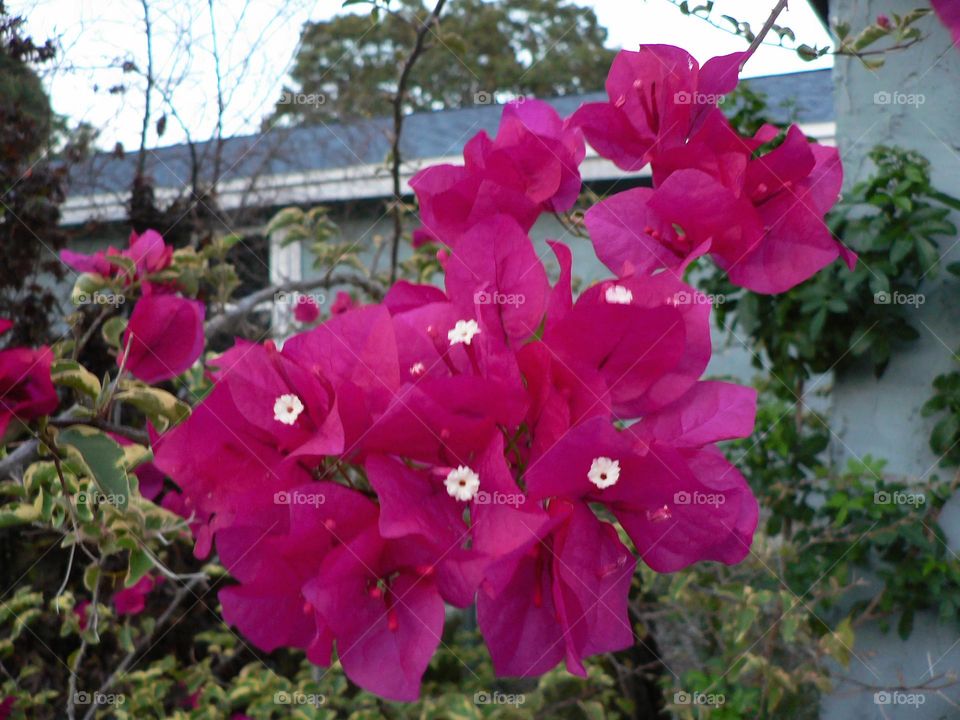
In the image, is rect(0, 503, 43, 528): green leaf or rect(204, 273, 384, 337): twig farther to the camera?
rect(204, 273, 384, 337): twig

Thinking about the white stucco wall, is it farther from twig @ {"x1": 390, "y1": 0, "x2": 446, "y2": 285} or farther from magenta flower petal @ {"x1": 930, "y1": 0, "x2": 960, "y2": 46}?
magenta flower petal @ {"x1": 930, "y1": 0, "x2": 960, "y2": 46}

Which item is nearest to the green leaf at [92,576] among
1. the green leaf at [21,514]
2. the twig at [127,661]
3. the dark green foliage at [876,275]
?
the twig at [127,661]

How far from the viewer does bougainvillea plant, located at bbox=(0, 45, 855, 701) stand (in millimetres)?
417

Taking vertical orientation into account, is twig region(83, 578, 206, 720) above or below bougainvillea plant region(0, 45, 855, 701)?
below

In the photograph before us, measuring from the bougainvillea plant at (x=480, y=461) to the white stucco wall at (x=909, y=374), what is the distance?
2123mm

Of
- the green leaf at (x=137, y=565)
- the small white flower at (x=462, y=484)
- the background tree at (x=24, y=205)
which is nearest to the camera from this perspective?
the small white flower at (x=462, y=484)

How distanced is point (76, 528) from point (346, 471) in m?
0.68

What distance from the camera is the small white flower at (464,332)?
46cm

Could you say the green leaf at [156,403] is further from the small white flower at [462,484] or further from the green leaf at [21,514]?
the small white flower at [462,484]

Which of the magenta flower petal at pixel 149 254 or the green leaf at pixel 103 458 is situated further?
the magenta flower petal at pixel 149 254

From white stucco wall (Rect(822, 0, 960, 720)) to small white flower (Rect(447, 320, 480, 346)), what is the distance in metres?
2.21

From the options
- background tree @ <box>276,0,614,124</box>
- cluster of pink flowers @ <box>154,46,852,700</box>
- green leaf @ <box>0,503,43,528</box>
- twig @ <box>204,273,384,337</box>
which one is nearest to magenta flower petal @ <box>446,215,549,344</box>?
cluster of pink flowers @ <box>154,46,852,700</box>

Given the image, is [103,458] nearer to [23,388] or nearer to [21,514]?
[23,388]

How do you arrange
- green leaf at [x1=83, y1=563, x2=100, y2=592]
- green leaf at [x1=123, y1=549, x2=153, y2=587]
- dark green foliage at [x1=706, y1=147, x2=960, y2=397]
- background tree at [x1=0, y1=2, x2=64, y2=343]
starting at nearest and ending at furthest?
green leaf at [x1=123, y1=549, x2=153, y2=587], green leaf at [x1=83, y1=563, x2=100, y2=592], dark green foliage at [x1=706, y1=147, x2=960, y2=397], background tree at [x1=0, y1=2, x2=64, y2=343]
